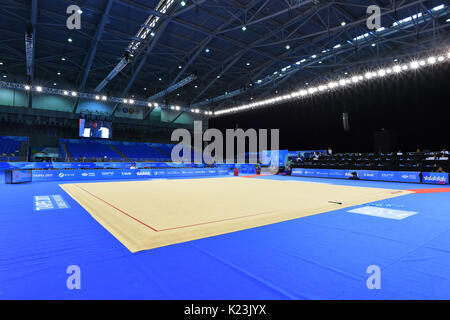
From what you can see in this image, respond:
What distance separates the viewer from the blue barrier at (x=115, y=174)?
550 inches

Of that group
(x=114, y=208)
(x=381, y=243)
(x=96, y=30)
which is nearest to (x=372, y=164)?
(x=381, y=243)

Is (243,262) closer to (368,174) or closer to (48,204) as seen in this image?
(48,204)

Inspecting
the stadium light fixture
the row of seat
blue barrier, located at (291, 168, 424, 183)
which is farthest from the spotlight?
blue barrier, located at (291, 168, 424, 183)

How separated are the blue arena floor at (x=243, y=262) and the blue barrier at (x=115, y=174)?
36.8 ft

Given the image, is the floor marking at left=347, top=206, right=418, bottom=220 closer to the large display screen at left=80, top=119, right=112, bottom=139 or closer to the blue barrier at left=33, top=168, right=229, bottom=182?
the blue barrier at left=33, top=168, right=229, bottom=182

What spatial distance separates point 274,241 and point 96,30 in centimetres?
1799

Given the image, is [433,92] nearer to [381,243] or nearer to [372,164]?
[372,164]

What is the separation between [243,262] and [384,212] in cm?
443

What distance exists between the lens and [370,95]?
67.3 feet

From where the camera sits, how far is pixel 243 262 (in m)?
2.88

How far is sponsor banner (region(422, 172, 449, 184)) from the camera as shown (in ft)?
37.9

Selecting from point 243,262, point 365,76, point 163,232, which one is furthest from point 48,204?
point 365,76

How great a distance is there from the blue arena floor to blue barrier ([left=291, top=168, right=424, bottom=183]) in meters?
10.1

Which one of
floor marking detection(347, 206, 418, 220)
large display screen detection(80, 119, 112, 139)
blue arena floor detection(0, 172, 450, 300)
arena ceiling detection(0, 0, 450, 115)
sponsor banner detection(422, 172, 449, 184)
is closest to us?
blue arena floor detection(0, 172, 450, 300)
